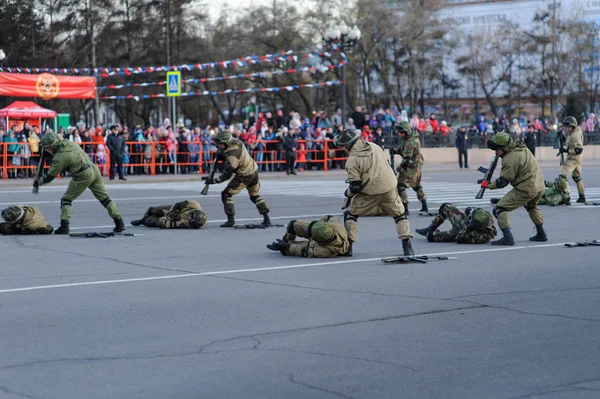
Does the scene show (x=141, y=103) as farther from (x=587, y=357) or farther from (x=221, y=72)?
(x=587, y=357)

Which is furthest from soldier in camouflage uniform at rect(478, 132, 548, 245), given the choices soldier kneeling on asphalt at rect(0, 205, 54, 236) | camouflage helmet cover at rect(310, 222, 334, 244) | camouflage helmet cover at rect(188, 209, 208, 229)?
soldier kneeling on asphalt at rect(0, 205, 54, 236)

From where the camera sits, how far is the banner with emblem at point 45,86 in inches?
1187

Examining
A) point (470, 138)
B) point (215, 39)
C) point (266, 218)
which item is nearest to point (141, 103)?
point (215, 39)

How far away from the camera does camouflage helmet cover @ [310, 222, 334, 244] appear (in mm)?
11391

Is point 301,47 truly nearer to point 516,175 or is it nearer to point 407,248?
point 516,175

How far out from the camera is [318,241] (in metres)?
11.5

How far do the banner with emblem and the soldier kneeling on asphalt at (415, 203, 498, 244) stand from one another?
20327 mm

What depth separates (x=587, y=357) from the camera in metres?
6.45

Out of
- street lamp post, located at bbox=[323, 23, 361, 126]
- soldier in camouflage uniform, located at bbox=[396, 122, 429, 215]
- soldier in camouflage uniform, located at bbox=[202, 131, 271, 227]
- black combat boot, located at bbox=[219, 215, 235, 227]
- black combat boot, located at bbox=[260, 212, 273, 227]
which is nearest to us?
soldier in camouflage uniform, located at bbox=[202, 131, 271, 227]

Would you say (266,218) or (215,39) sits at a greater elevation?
(215,39)

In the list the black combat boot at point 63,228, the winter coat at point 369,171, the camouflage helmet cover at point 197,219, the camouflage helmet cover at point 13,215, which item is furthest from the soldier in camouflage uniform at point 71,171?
the winter coat at point 369,171

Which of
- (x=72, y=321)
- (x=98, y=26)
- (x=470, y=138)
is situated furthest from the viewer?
(x=98, y=26)

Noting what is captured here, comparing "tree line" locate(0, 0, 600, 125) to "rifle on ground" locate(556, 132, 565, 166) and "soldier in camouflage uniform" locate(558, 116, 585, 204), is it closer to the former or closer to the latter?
"rifle on ground" locate(556, 132, 565, 166)

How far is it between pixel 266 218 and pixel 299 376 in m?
9.73
